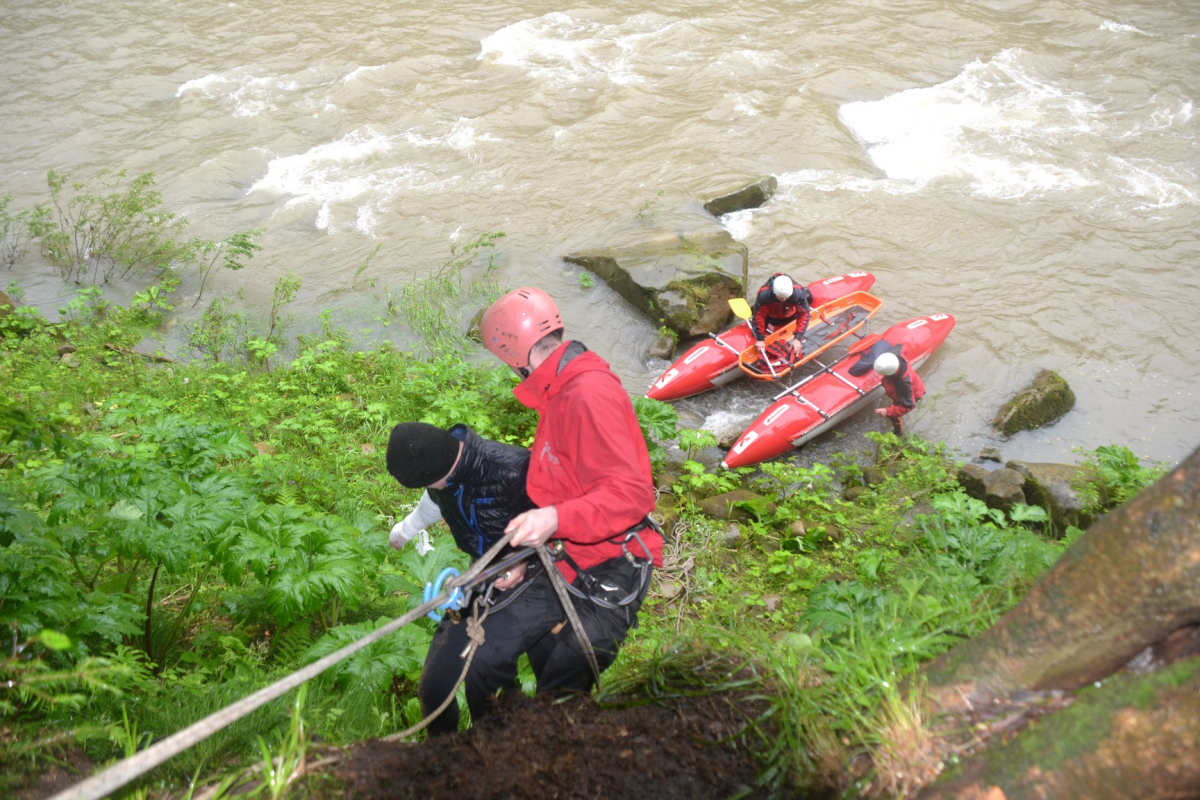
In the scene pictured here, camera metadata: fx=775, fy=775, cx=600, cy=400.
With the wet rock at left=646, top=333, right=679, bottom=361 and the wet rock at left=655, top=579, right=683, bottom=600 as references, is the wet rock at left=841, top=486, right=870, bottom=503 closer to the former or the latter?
the wet rock at left=655, top=579, right=683, bottom=600

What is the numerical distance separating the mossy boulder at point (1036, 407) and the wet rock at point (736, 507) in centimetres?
397

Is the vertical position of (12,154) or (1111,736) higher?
(1111,736)

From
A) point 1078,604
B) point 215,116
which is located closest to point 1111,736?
point 1078,604

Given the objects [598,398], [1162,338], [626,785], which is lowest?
[1162,338]

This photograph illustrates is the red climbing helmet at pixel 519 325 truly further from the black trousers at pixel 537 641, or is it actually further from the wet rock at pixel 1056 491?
the wet rock at pixel 1056 491

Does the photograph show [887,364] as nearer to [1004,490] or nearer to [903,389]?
[903,389]

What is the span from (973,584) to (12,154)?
1566 cm

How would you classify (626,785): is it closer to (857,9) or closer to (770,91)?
(770,91)

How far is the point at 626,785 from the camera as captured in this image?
86.4 inches

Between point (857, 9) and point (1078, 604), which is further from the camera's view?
point (857, 9)

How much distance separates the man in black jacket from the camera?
2793mm

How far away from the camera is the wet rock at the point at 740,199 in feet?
38.7

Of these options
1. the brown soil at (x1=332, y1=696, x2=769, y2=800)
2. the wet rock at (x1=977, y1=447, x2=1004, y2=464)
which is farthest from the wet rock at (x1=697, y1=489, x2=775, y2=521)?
the brown soil at (x1=332, y1=696, x2=769, y2=800)

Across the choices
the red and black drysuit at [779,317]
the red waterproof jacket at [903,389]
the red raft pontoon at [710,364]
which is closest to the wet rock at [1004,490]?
the red waterproof jacket at [903,389]
